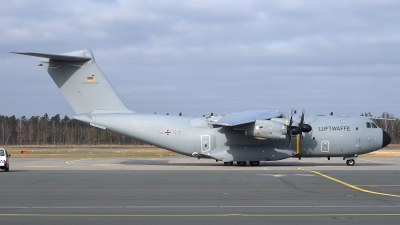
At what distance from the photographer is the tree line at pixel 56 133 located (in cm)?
11281

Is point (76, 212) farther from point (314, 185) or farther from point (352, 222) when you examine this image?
point (314, 185)

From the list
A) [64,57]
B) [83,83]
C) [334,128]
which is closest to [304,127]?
[334,128]

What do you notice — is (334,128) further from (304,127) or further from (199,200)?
(199,200)

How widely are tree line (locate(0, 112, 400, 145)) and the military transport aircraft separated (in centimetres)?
7309

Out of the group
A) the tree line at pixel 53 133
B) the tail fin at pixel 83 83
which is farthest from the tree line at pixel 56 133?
the tail fin at pixel 83 83

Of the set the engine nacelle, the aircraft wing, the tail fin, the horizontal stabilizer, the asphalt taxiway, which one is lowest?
the asphalt taxiway

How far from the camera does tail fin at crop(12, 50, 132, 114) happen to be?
3512 cm

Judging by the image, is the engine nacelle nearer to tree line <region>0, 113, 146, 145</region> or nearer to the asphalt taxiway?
the asphalt taxiway

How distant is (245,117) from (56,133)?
9702 centimetres

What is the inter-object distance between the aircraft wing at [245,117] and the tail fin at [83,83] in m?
7.99

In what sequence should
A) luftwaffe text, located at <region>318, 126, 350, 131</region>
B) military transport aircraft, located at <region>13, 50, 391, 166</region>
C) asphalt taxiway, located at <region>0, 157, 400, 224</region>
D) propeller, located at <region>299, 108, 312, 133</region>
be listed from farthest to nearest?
luftwaffe text, located at <region>318, 126, 350, 131</region>, military transport aircraft, located at <region>13, 50, 391, 166</region>, propeller, located at <region>299, 108, 312, 133</region>, asphalt taxiway, located at <region>0, 157, 400, 224</region>

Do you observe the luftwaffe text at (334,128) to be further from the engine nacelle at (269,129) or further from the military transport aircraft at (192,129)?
the engine nacelle at (269,129)

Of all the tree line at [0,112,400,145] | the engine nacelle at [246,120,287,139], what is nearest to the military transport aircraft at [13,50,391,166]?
the engine nacelle at [246,120,287,139]

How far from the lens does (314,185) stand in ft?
68.7
